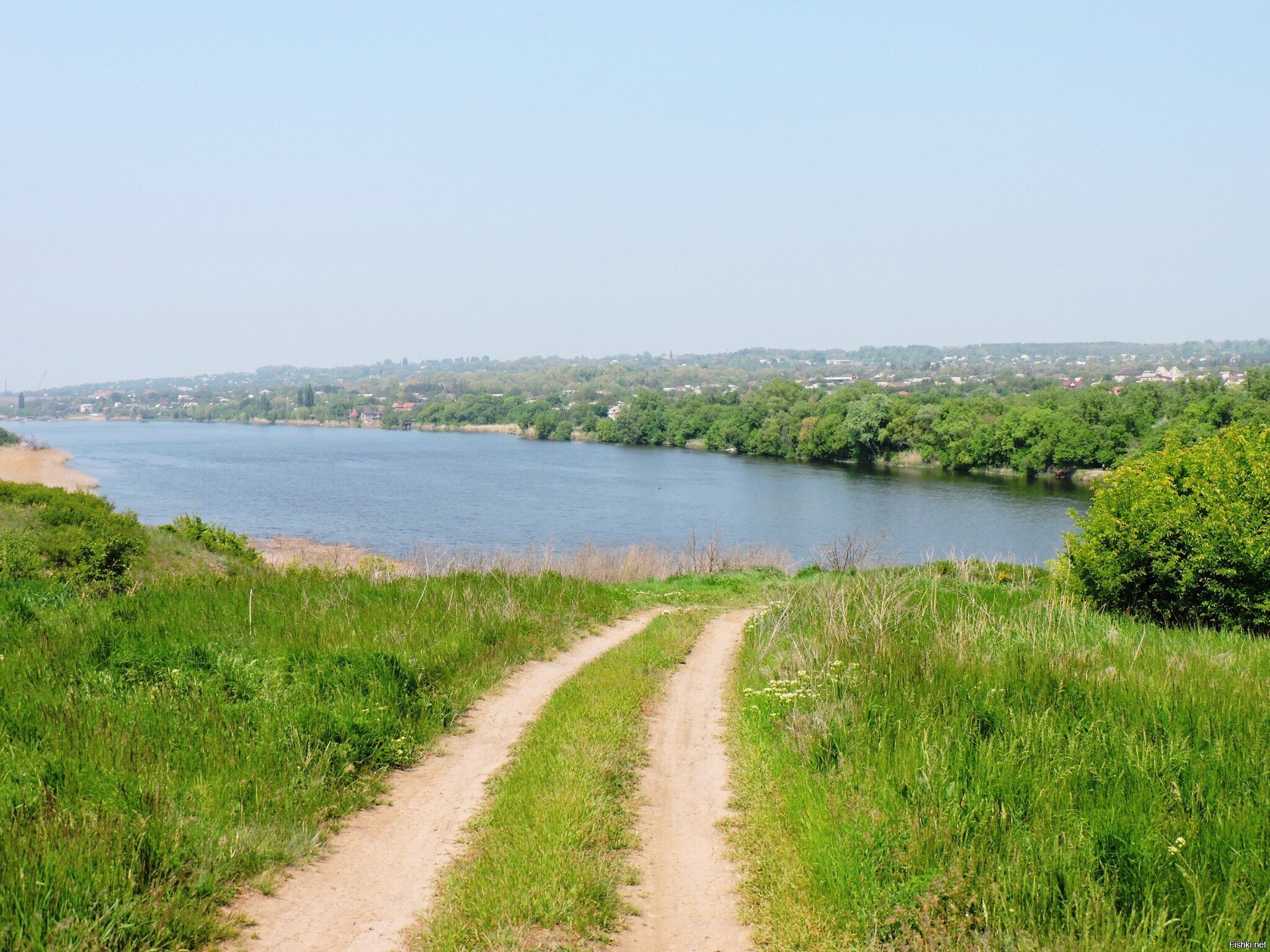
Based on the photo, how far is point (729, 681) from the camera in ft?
32.6

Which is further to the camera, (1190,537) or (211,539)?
(211,539)

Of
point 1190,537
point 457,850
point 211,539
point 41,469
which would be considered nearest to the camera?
point 457,850

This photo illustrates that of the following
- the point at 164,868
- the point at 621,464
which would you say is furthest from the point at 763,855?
the point at 621,464

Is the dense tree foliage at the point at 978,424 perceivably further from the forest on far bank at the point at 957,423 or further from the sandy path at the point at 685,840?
the sandy path at the point at 685,840

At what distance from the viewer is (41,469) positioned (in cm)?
7288

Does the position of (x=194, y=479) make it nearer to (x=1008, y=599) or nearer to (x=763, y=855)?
(x=1008, y=599)

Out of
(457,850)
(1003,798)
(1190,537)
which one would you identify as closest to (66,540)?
(457,850)

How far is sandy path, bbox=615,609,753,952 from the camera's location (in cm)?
467

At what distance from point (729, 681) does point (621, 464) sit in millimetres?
87308

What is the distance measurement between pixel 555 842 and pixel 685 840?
0.92 metres

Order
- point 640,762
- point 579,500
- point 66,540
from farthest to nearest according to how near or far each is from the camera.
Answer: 1. point 579,500
2. point 66,540
3. point 640,762

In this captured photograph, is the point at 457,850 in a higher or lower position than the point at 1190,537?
lower

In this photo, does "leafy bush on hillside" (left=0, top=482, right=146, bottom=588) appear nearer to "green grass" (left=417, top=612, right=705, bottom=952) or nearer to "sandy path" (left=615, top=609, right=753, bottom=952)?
"green grass" (left=417, top=612, right=705, bottom=952)

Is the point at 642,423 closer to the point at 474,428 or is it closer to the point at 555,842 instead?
the point at 474,428
